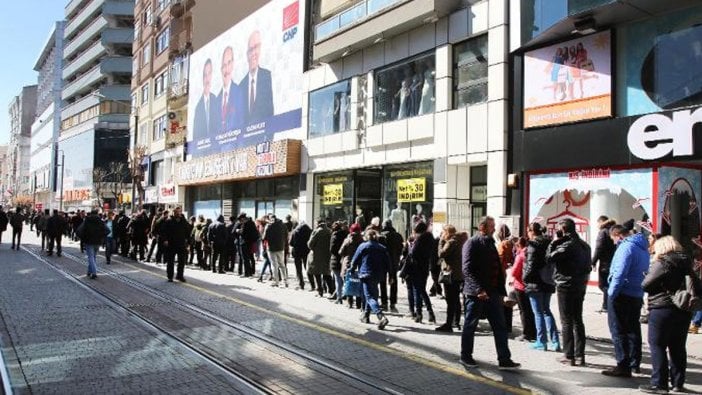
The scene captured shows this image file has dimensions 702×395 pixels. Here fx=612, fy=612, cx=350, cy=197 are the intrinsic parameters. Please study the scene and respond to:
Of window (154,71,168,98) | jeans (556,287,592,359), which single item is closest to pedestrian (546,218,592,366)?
jeans (556,287,592,359)

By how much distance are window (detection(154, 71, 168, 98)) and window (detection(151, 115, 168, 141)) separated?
1.95 meters

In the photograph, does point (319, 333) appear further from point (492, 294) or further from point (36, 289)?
point (36, 289)

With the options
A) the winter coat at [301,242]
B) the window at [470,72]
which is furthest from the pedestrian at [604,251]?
the window at [470,72]

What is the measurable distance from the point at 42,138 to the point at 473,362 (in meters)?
115

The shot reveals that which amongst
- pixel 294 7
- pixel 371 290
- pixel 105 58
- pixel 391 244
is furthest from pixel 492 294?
pixel 105 58

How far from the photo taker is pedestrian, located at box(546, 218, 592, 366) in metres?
7.41

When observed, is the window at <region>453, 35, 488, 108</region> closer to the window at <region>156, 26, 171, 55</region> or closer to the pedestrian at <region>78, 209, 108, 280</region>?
the pedestrian at <region>78, 209, 108, 280</region>

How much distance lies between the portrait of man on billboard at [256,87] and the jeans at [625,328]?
2280cm

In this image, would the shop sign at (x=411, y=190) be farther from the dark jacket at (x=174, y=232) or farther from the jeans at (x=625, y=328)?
the jeans at (x=625, y=328)

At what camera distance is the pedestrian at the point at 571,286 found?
7414mm

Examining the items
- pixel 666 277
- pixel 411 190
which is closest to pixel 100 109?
pixel 411 190

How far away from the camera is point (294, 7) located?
1043 inches

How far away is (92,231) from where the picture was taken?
1584 cm

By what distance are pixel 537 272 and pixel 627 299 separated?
142 centimetres
